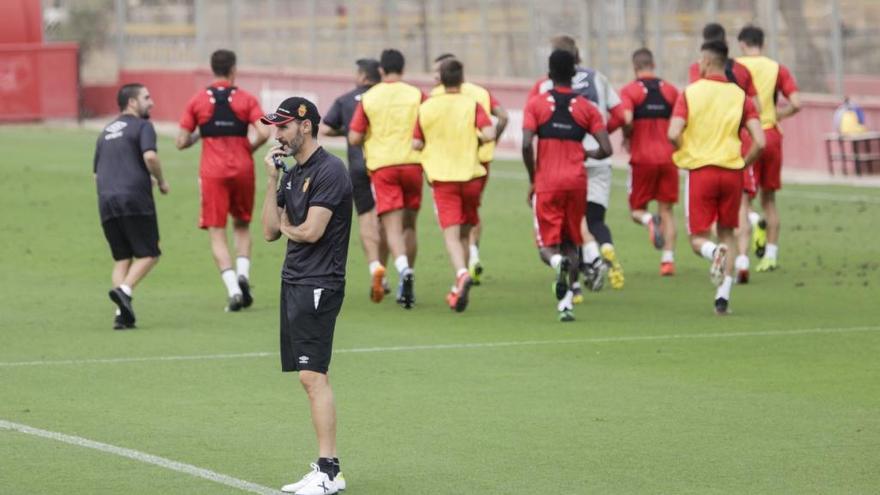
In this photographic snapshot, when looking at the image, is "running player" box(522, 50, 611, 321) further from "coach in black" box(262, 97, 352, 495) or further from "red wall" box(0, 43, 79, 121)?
"red wall" box(0, 43, 79, 121)

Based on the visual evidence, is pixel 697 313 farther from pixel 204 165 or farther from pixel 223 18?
pixel 223 18

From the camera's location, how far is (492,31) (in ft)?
128

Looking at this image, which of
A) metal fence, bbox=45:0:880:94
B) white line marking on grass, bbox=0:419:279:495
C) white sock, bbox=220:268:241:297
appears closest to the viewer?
white line marking on grass, bbox=0:419:279:495


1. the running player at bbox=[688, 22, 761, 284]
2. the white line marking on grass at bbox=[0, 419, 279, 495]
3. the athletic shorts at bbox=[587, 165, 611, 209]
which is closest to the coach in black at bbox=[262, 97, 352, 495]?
the white line marking on grass at bbox=[0, 419, 279, 495]

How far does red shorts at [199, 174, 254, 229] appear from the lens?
630 inches

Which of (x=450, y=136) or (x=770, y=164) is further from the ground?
(x=450, y=136)

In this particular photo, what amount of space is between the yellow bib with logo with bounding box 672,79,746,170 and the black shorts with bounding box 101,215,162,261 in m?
4.38

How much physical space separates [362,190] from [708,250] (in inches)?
136

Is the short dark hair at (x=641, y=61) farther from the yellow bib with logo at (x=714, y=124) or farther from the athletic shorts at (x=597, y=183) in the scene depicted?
the yellow bib with logo at (x=714, y=124)

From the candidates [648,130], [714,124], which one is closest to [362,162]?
[648,130]

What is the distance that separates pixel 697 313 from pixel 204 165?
4.45 meters

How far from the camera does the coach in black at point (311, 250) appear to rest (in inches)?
346

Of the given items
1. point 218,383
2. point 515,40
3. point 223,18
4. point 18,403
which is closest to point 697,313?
point 218,383

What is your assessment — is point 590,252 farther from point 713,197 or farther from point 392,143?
point 392,143
